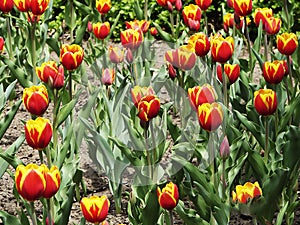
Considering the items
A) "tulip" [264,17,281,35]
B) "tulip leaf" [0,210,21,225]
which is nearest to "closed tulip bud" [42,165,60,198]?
"tulip leaf" [0,210,21,225]

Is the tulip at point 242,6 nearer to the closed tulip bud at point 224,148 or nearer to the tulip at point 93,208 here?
the closed tulip bud at point 224,148

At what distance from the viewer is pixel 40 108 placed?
249 cm

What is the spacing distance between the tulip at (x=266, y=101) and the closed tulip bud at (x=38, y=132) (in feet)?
2.52

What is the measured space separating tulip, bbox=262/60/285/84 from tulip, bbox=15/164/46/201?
117 centimetres

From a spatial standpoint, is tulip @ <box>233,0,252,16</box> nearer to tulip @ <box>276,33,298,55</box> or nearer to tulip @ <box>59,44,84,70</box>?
tulip @ <box>276,33,298,55</box>

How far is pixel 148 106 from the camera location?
2463mm

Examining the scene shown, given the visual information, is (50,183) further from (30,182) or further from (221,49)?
(221,49)

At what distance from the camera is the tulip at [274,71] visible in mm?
2773

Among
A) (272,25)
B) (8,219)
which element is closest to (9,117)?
(8,219)

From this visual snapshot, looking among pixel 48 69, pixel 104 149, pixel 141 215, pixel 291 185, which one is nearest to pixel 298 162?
pixel 291 185

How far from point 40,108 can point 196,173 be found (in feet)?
1.99

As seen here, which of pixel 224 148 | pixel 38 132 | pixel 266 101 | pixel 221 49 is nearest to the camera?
pixel 38 132

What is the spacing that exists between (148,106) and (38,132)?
41cm

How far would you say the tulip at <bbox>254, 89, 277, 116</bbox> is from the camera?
2.52 m
